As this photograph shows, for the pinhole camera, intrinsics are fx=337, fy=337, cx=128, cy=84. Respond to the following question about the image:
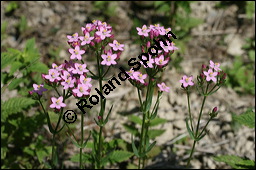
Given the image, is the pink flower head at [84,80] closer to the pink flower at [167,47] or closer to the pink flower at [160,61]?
the pink flower at [160,61]

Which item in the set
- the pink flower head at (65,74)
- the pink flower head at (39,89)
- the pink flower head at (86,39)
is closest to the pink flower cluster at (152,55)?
the pink flower head at (86,39)

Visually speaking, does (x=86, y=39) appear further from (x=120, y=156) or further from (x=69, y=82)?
(x=120, y=156)

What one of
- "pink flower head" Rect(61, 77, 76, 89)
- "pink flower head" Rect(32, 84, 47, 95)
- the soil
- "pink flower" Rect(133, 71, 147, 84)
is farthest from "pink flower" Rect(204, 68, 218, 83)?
the soil

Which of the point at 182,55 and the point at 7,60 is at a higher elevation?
the point at 182,55

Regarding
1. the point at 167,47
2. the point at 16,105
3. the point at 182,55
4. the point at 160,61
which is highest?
the point at 182,55

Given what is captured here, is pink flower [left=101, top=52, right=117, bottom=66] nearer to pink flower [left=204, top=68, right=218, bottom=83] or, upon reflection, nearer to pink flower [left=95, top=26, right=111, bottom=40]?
pink flower [left=95, top=26, right=111, bottom=40]

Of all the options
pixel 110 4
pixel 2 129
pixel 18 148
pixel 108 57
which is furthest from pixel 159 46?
pixel 110 4

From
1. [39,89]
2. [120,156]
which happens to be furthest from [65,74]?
[120,156]

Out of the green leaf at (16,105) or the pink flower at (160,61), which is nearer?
the pink flower at (160,61)
